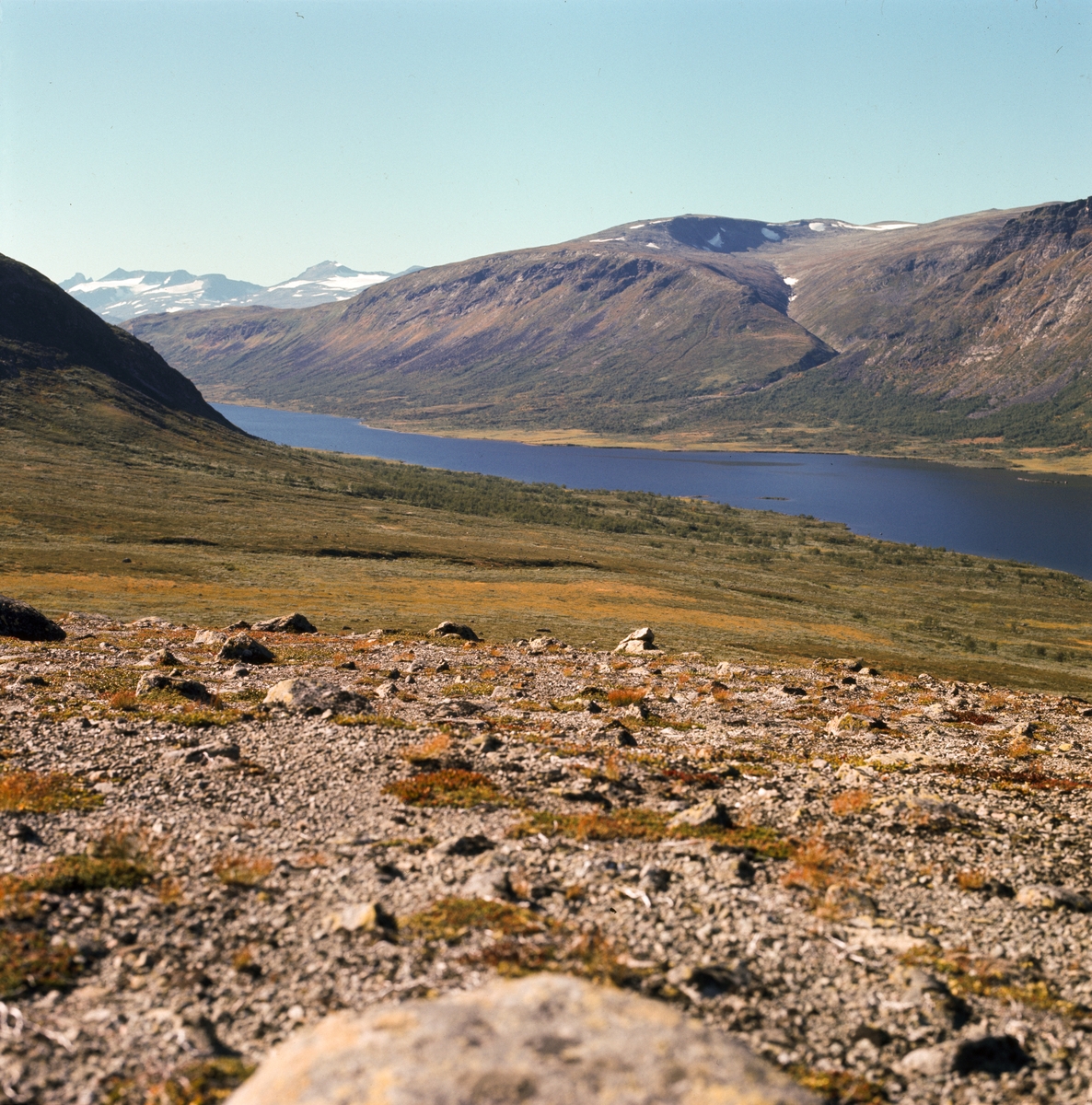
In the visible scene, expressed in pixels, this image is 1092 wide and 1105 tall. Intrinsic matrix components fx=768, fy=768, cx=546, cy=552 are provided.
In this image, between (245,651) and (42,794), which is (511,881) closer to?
(42,794)

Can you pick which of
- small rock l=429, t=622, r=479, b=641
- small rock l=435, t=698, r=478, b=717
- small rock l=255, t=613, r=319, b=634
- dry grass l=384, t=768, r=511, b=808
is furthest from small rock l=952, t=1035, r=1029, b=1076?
small rock l=255, t=613, r=319, b=634

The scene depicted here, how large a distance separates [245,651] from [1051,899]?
3284 cm

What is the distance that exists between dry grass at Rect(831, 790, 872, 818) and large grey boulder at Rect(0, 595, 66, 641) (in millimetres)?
37086

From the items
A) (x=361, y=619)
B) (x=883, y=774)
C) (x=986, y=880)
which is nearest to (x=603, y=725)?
(x=883, y=774)

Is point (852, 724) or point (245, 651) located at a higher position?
point (245, 651)

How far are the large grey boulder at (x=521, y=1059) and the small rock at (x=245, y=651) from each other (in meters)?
28.7

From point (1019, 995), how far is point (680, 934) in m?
5.38

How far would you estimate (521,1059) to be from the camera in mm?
8812

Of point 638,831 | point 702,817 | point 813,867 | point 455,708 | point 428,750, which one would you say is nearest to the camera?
point 813,867

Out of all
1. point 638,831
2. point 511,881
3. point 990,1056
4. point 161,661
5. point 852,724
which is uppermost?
point 511,881

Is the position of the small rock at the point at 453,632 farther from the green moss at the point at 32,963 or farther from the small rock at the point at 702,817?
the green moss at the point at 32,963

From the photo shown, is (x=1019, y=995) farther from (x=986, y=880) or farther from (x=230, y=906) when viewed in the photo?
(x=230, y=906)

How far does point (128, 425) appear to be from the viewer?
177 m

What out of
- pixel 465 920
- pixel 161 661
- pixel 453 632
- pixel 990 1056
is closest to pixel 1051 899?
pixel 990 1056
